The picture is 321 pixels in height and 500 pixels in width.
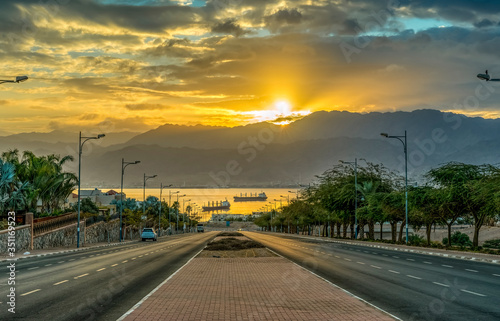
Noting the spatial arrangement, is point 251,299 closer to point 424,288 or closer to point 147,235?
point 424,288

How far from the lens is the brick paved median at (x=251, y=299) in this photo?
46.2ft

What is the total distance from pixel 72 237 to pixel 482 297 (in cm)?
5358

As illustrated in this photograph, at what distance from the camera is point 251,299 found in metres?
17.1

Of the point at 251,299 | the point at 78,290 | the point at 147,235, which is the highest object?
the point at 251,299

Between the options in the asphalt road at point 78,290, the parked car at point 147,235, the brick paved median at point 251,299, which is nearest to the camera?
the brick paved median at point 251,299

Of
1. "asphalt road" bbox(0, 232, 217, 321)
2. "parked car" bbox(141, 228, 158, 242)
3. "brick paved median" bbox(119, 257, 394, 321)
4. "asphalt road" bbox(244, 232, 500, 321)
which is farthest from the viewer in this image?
"parked car" bbox(141, 228, 158, 242)

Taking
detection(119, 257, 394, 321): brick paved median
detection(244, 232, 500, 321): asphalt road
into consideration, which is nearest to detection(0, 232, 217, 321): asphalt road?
detection(119, 257, 394, 321): brick paved median

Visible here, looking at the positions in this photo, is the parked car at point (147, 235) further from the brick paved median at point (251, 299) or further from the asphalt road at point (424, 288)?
the brick paved median at point (251, 299)

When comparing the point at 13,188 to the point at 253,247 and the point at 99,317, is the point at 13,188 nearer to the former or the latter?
the point at 253,247

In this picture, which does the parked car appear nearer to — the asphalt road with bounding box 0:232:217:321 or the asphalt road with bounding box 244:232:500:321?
the asphalt road with bounding box 0:232:217:321

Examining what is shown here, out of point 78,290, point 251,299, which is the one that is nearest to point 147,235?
point 78,290

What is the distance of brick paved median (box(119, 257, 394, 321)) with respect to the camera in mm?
14086

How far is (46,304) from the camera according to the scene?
16.1 m

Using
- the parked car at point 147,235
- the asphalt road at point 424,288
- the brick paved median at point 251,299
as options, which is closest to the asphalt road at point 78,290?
the brick paved median at point 251,299
